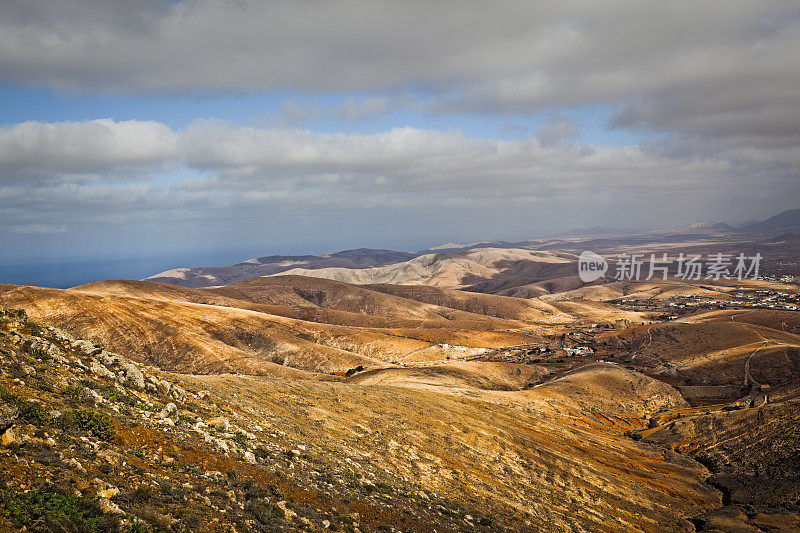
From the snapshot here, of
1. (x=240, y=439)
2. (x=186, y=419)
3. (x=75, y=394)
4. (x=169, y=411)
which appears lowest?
(x=240, y=439)

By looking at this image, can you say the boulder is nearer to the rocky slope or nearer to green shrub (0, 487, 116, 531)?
the rocky slope

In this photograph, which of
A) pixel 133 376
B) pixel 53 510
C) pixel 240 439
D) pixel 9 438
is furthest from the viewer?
pixel 133 376

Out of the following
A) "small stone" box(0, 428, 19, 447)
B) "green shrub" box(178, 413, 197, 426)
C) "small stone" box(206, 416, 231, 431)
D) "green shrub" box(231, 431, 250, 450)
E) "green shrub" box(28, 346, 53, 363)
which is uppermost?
"green shrub" box(28, 346, 53, 363)

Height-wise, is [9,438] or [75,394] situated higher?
[9,438]

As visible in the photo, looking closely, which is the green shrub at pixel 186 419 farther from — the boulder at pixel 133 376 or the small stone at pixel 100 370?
the small stone at pixel 100 370

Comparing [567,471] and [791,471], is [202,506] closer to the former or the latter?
[567,471]

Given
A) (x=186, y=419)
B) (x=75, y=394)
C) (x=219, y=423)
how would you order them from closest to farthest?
(x=75, y=394) < (x=186, y=419) < (x=219, y=423)

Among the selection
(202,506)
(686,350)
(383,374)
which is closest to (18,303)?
(383,374)

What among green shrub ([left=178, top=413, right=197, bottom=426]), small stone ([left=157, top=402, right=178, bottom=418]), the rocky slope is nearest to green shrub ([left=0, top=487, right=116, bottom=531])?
the rocky slope

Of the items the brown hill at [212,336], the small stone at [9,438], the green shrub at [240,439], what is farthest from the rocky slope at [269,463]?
the brown hill at [212,336]

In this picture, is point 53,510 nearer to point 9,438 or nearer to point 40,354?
point 9,438

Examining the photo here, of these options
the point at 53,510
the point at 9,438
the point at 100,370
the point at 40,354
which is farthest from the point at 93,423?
the point at 40,354
